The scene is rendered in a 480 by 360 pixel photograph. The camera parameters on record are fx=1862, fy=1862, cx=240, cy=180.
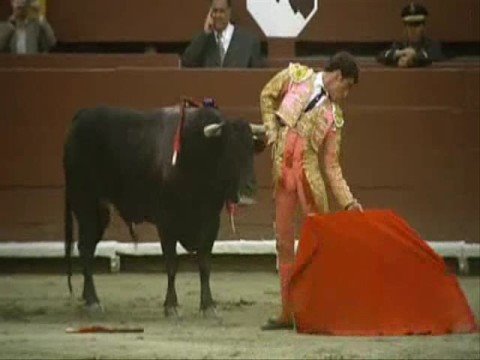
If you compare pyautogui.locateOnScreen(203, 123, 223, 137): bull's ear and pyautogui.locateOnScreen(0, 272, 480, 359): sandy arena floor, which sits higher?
pyautogui.locateOnScreen(203, 123, 223, 137): bull's ear

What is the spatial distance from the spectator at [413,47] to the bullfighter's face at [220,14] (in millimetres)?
1133

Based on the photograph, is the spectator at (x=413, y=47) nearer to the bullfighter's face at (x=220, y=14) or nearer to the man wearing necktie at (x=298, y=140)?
the bullfighter's face at (x=220, y=14)

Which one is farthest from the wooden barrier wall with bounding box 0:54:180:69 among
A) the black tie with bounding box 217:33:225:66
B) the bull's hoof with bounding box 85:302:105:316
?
the bull's hoof with bounding box 85:302:105:316

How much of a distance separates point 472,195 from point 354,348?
166 inches

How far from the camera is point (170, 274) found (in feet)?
30.8

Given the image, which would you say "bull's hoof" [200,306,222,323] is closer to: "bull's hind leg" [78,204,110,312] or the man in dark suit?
"bull's hind leg" [78,204,110,312]

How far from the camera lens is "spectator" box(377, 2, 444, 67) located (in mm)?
11664

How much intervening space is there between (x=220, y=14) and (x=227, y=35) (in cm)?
24

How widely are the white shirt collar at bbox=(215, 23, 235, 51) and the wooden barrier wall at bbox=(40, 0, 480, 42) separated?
1.14 feet

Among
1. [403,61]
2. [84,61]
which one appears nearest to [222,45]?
[84,61]

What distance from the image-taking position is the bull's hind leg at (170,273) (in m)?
9.30

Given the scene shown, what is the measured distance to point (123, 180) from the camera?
32.0 ft

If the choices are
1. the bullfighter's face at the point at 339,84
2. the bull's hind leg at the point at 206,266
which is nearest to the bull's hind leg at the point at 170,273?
the bull's hind leg at the point at 206,266

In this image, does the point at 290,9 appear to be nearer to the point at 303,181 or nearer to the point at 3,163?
the point at 3,163
